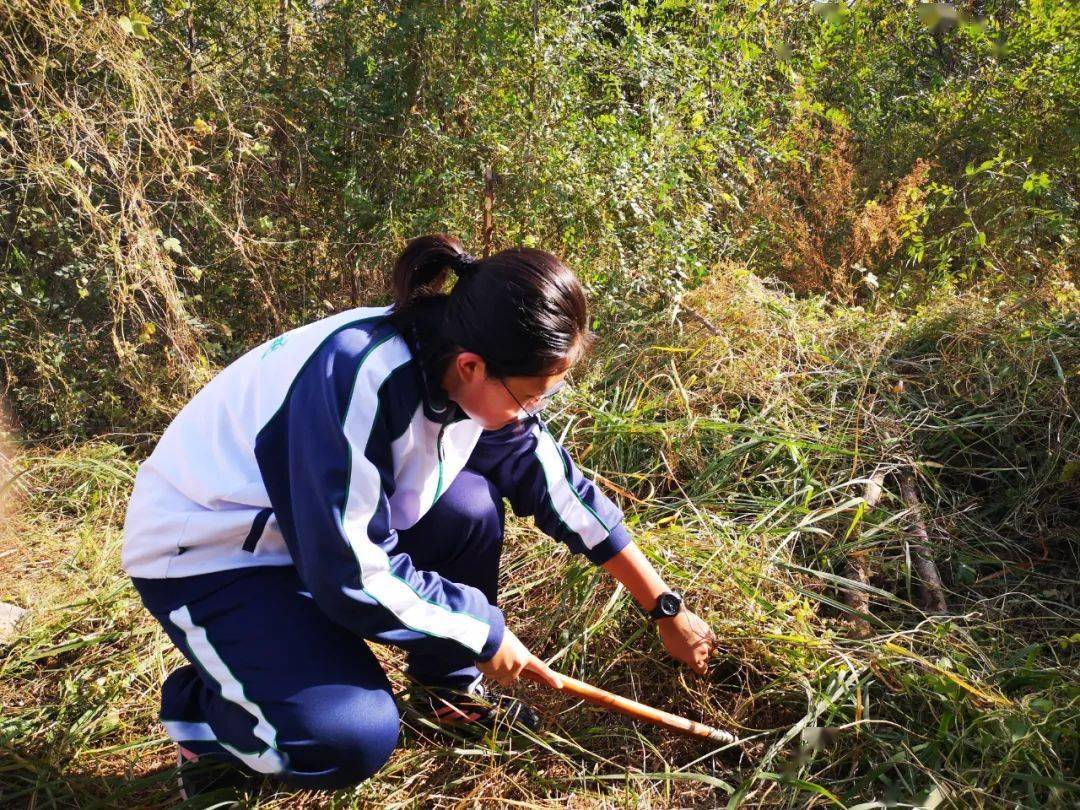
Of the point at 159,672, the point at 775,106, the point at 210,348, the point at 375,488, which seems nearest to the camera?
the point at 375,488

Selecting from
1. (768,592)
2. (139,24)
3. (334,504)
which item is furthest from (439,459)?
(139,24)

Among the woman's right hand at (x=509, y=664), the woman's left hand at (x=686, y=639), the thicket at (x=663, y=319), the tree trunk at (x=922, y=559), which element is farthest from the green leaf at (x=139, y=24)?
the tree trunk at (x=922, y=559)

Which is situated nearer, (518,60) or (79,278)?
(79,278)

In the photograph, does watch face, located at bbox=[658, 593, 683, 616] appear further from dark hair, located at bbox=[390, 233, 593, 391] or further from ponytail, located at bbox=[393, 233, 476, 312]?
ponytail, located at bbox=[393, 233, 476, 312]

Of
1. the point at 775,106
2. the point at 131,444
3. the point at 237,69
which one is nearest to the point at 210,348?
the point at 131,444

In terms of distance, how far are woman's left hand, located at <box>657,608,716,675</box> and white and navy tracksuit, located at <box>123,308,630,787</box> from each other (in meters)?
0.45

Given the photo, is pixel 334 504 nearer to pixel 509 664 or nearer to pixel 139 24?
pixel 509 664

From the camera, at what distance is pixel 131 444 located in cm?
312

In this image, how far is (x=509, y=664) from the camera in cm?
158

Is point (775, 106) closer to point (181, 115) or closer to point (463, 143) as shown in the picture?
point (463, 143)

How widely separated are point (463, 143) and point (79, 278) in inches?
56.4

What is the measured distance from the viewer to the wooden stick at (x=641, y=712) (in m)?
1.71

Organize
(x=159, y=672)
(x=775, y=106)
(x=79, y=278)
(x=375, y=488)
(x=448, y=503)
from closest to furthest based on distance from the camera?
(x=375, y=488)
(x=448, y=503)
(x=159, y=672)
(x=79, y=278)
(x=775, y=106)

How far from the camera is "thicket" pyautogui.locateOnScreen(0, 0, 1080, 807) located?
5.93ft
